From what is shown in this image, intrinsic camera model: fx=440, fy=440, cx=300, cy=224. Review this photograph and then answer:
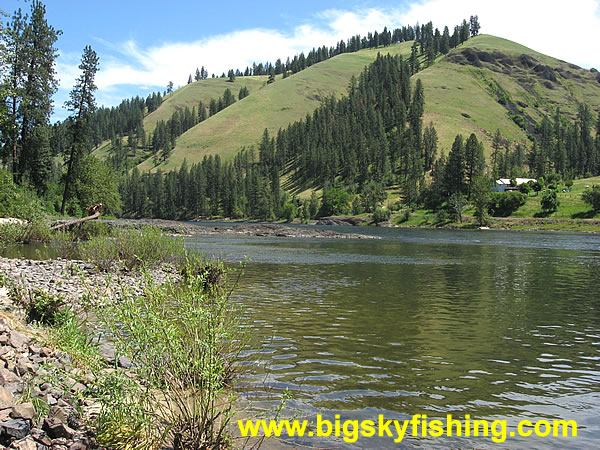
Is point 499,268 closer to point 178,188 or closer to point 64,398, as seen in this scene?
point 64,398

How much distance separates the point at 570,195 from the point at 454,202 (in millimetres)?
32901

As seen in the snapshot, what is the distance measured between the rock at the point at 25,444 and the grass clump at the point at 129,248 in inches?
692

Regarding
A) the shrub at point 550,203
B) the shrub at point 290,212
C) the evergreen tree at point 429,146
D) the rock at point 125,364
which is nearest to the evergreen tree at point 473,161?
the shrub at point 550,203

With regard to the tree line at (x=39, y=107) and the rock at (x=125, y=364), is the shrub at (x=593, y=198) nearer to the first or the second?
the tree line at (x=39, y=107)

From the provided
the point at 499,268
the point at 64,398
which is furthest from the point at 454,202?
the point at 64,398

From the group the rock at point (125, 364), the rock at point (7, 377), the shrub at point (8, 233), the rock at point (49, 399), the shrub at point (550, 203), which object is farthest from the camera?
the shrub at point (550, 203)

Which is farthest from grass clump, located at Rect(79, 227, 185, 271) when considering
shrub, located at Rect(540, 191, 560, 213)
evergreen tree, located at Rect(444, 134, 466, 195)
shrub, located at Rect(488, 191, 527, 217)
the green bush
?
evergreen tree, located at Rect(444, 134, 466, 195)

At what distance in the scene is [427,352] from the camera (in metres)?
12.8

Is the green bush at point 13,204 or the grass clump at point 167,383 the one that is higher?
the green bush at point 13,204

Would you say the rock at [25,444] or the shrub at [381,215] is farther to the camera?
the shrub at [381,215]

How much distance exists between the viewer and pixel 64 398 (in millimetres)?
7016

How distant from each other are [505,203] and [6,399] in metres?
135

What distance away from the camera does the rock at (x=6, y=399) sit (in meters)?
6.07

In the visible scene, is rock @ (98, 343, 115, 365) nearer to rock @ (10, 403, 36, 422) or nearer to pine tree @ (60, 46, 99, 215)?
rock @ (10, 403, 36, 422)
